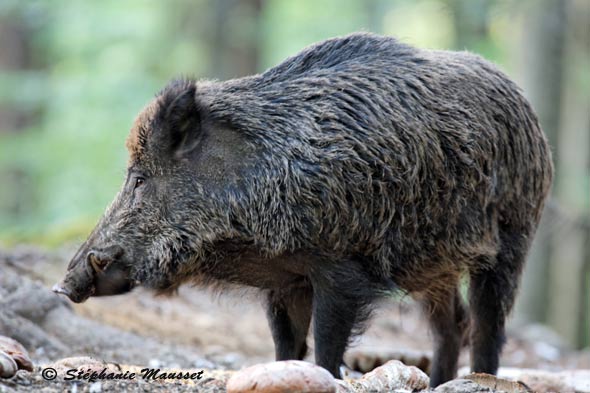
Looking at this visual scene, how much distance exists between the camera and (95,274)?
481cm

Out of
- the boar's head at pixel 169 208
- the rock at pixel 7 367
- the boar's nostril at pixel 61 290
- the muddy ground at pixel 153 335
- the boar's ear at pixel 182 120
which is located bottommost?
the muddy ground at pixel 153 335

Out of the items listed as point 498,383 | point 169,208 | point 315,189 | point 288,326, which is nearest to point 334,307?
point 315,189

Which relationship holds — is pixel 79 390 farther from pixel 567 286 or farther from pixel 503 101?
pixel 567 286

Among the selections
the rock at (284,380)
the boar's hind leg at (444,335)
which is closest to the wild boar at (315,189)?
the boar's hind leg at (444,335)

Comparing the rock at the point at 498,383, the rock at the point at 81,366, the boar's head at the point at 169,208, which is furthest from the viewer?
the boar's head at the point at 169,208

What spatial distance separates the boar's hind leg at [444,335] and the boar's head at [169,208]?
1.84m

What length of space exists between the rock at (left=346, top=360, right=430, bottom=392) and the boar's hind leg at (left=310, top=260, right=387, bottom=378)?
1.04 ft

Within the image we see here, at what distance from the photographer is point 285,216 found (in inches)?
187

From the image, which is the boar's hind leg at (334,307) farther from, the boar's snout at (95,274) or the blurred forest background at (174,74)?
the blurred forest background at (174,74)

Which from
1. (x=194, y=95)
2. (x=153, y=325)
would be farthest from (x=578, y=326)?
(x=194, y=95)

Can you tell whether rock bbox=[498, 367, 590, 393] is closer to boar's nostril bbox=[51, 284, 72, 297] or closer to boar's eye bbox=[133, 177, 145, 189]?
boar's eye bbox=[133, 177, 145, 189]

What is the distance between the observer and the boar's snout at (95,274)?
15.7 ft

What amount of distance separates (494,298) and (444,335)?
609 millimetres

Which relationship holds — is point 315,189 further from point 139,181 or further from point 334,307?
point 139,181
